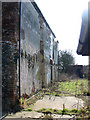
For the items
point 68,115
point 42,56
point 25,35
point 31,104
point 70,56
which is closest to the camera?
point 68,115

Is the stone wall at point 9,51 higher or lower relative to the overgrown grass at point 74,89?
higher

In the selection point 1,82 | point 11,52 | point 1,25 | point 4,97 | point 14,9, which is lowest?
point 4,97

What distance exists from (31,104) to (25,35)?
3172mm

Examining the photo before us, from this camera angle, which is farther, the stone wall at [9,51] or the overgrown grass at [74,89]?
the overgrown grass at [74,89]

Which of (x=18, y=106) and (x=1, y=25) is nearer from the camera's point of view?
(x=18, y=106)

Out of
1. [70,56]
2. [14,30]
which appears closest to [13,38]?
[14,30]

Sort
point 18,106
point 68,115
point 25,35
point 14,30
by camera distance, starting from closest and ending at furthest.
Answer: point 68,115 → point 18,106 → point 14,30 → point 25,35

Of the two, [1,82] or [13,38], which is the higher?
[13,38]

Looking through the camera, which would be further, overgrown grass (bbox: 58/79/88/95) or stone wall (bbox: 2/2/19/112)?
overgrown grass (bbox: 58/79/88/95)

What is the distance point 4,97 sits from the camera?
5.86m

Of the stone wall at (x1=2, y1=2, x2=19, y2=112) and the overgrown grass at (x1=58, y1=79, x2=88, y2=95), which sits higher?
the stone wall at (x1=2, y1=2, x2=19, y2=112)

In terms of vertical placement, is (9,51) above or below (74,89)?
above

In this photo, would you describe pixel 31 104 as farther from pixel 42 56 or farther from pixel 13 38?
pixel 42 56

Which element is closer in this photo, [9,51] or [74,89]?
[9,51]
